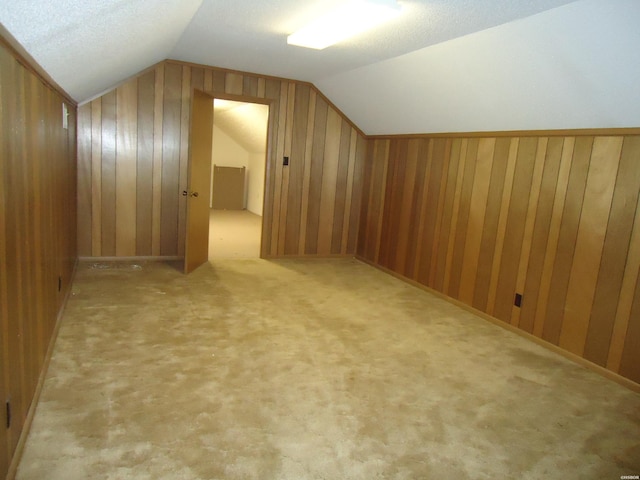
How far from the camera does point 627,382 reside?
278 cm

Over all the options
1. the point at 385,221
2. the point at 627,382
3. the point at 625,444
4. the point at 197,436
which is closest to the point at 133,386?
the point at 197,436

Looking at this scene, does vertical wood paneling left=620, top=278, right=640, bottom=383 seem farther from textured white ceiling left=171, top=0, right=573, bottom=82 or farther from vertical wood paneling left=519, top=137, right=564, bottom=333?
textured white ceiling left=171, top=0, right=573, bottom=82

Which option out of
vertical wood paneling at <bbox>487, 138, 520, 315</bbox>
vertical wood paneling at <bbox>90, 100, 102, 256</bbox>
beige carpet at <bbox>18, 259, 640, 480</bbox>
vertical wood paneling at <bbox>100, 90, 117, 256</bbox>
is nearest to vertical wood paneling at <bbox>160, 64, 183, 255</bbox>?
vertical wood paneling at <bbox>100, 90, 117, 256</bbox>

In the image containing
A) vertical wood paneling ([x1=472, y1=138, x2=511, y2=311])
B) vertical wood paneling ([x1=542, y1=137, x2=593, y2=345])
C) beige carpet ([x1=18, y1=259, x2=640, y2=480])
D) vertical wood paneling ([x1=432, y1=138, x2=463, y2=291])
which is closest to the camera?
beige carpet ([x1=18, y1=259, x2=640, y2=480])

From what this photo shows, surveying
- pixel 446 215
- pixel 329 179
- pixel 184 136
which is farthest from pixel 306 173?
pixel 446 215

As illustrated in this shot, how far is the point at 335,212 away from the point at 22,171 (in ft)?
13.7

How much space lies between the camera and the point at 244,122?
25.4ft

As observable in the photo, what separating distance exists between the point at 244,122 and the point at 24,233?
6193 mm

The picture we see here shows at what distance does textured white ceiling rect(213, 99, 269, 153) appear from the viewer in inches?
271

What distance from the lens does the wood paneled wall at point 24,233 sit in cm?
154

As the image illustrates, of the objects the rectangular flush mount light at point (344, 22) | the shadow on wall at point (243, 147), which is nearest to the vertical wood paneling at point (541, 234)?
the rectangular flush mount light at point (344, 22)

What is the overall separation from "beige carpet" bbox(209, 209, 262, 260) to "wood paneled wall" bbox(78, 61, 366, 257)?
1.53 feet

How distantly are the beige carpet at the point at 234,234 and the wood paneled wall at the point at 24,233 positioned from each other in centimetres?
281

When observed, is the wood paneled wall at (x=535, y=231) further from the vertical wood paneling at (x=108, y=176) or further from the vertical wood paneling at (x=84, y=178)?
the vertical wood paneling at (x=84, y=178)
